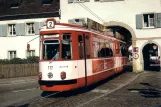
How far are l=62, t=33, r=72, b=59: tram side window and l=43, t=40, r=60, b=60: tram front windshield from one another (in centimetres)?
27

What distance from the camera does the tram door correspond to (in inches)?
521

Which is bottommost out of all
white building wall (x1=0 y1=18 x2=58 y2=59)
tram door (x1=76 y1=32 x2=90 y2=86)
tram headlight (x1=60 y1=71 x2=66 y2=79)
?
tram headlight (x1=60 y1=71 x2=66 y2=79)

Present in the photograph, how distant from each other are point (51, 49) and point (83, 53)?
1.66m

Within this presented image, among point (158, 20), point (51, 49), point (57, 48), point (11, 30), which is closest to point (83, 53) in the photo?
point (57, 48)

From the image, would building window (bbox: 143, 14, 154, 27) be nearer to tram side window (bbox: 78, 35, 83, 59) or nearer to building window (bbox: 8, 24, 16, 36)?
building window (bbox: 8, 24, 16, 36)

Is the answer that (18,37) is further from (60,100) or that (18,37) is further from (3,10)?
(60,100)

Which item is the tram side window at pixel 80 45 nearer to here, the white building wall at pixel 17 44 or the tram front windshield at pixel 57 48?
the tram front windshield at pixel 57 48

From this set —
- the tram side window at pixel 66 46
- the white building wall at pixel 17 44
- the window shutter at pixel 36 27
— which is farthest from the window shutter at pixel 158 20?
the tram side window at pixel 66 46

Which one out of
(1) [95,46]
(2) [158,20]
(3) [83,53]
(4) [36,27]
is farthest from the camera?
(4) [36,27]

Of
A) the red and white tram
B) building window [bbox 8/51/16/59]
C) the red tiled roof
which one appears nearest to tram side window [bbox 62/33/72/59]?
the red and white tram

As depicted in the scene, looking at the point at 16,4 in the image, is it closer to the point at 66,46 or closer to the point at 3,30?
the point at 3,30

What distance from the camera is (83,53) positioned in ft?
44.5

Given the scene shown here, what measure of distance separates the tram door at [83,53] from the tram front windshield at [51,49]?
3.76 feet

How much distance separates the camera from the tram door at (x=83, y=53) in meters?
13.2
